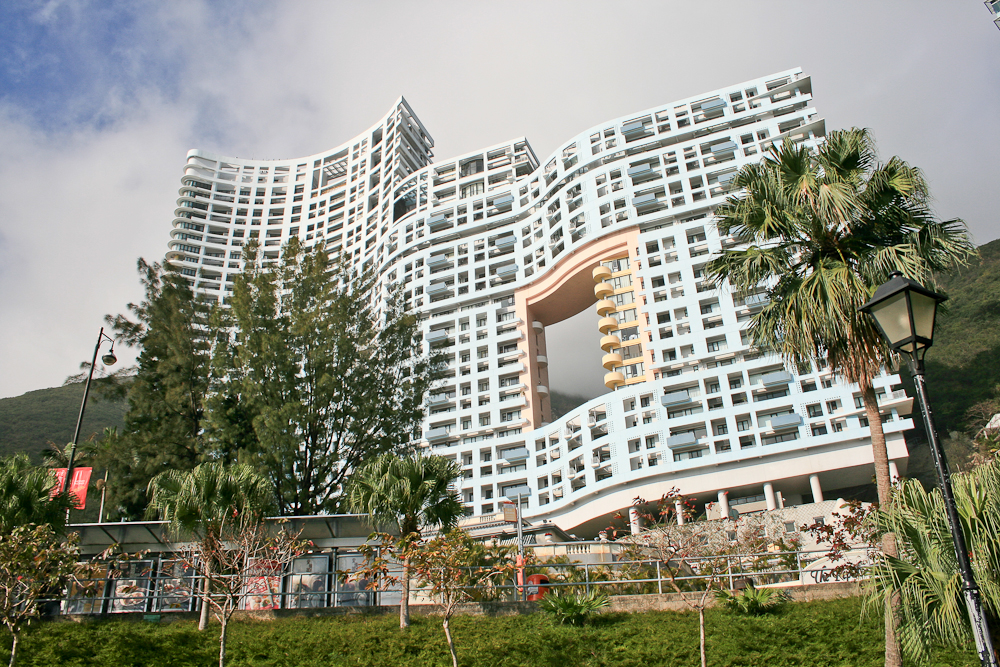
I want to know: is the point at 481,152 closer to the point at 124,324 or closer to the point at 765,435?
the point at 765,435

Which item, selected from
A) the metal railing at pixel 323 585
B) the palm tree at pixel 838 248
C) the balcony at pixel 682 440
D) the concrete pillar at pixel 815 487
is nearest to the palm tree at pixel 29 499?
the metal railing at pixel 323 585

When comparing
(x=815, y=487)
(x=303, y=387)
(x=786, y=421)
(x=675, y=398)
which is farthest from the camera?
(x=675, y=398)

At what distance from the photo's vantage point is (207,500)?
18.1 metres

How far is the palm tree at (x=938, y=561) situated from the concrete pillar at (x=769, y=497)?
157 ft

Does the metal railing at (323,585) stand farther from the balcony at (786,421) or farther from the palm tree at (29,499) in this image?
the balcony at (786,421)

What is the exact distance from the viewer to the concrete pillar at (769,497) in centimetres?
5372

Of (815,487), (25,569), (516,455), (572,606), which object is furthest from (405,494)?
(516,455)

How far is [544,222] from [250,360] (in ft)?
179

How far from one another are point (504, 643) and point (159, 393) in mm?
22792

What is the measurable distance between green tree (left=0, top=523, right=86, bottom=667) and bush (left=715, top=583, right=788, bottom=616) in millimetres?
15592

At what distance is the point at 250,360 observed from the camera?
26.6m

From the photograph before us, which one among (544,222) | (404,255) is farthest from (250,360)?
(404,255)

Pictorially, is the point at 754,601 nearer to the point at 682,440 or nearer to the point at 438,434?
the point at 682,440

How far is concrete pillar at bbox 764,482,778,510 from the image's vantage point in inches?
2115
